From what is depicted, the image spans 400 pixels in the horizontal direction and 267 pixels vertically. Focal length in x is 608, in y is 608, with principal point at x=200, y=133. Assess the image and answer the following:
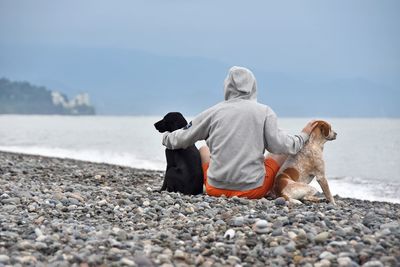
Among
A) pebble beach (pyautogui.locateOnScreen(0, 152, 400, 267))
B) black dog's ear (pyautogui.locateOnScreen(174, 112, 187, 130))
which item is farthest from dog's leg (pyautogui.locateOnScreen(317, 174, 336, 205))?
black dog's ear (pyautogui.locateOnScreen(174, 112, 187, 130))

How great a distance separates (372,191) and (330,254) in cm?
1244

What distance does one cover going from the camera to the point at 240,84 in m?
8.05

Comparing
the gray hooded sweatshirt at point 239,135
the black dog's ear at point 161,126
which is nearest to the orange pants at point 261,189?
the gray hooded sweatshirt at point 239,135

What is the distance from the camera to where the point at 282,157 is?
854cm

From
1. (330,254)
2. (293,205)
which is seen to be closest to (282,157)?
(293,205)

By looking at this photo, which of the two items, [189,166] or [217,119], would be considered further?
[189,166]

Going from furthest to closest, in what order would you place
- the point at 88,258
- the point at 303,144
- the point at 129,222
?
the point at 303,144 → the point at 129,222 → the point at 88,258

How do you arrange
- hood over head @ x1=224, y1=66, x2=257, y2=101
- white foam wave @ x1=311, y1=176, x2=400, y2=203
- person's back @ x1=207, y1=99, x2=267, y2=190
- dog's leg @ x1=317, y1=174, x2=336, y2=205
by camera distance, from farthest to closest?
white foam wave @ x1=311, y1=176, x2=400, y2=203 < dog's leg @ x1=317, y1=174, x2=336, y2=205 < hood over head @ x1=224, y1=66, x2=257, y2=101 < person's back @ x1=207, y1=99, x2=267, y2=190

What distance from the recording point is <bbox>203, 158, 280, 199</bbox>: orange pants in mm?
8219

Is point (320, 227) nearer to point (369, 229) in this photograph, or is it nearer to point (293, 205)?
point (369, 229)

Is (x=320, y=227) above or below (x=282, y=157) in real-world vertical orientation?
below

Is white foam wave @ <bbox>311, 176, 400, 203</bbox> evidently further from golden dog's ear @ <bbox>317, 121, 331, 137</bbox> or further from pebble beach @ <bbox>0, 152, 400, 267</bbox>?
pebble beach @ <bbox>0, 152, 400, 267</bbox>

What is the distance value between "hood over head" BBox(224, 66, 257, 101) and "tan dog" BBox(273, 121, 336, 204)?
1.01 meters

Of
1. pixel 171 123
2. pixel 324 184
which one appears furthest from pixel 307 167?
pixel 171 123
